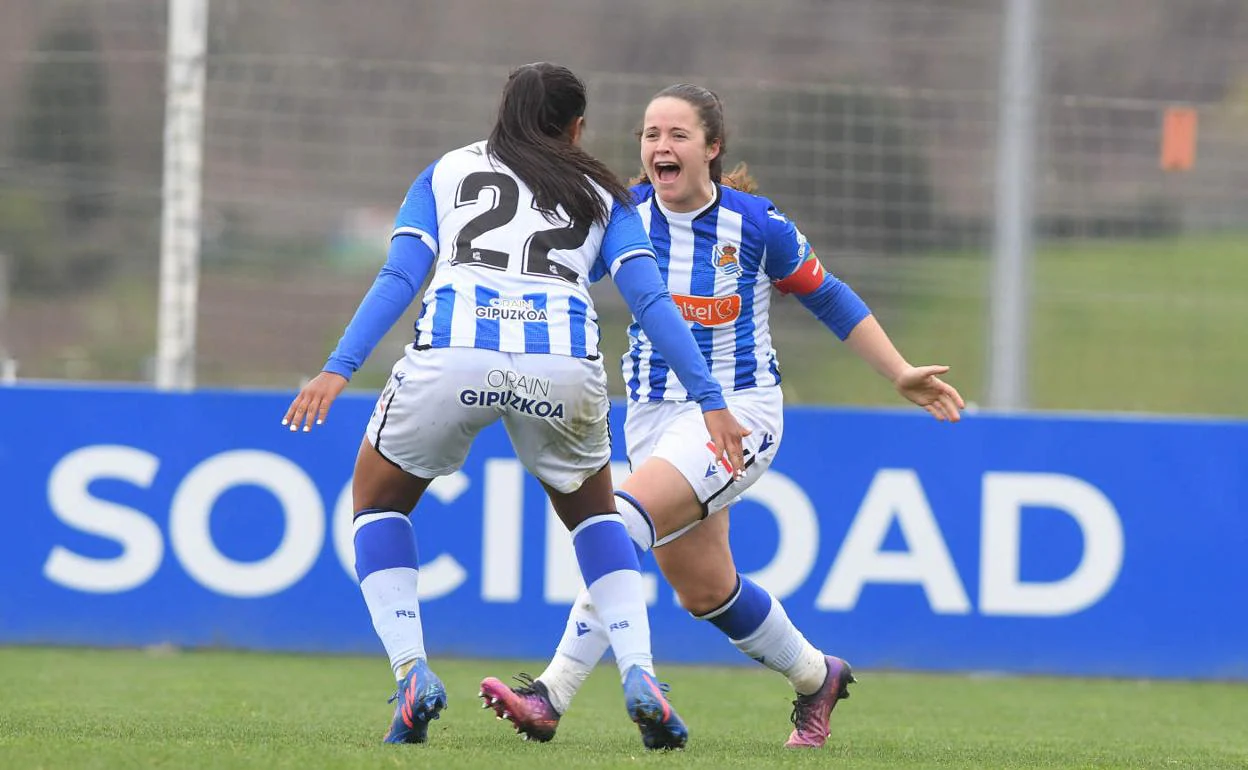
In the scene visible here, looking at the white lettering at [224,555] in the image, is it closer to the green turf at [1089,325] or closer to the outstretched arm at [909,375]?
the green turf at [1089,325]

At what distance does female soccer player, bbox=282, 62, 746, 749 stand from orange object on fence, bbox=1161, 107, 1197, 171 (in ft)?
18.9

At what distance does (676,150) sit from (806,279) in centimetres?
57

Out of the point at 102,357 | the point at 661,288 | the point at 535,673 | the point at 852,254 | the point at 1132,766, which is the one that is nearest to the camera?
the point at 661,288

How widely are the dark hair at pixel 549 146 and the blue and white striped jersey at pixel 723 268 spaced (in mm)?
679

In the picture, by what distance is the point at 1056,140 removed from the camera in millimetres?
9703

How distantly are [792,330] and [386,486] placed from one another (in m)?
5.89

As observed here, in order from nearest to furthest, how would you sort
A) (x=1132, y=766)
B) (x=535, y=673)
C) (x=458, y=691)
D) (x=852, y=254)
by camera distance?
(x=1132, y=766)
(x=458, y=691)
(x=535, y=673)
(x=852, y=254)

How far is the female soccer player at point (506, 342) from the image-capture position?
4422 millimetres

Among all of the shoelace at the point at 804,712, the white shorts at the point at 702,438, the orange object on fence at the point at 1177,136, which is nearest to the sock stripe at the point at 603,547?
the white shorts at the point at 702,438

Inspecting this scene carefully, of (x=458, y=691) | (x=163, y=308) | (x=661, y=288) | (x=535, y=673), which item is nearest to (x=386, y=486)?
(x=661, y=288)

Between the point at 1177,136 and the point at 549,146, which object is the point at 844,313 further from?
the point at 1177,136

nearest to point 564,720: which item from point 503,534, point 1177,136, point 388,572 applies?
point 388,572

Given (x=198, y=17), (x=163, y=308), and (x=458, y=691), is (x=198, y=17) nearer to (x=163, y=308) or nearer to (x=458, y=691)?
(x=163, y=308)

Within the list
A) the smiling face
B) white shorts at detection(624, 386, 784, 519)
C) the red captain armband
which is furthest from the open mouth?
white shorts at detection(624, 386, 784, 519)
